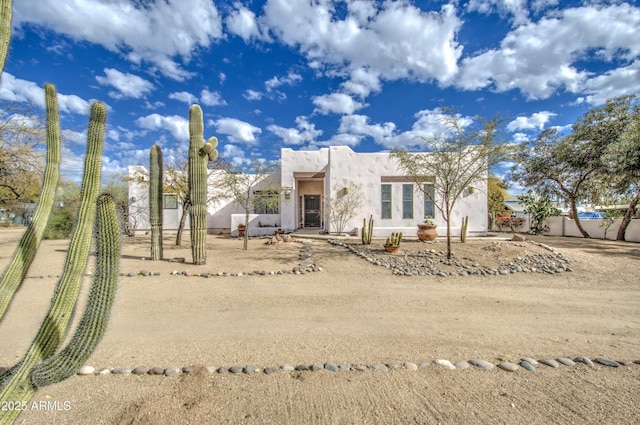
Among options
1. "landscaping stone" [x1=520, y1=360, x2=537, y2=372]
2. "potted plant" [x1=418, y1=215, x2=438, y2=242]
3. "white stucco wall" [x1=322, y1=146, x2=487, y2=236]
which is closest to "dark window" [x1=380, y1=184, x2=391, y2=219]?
"white stucco wall" [x1=322, y1=146, x2=487, y2=236]

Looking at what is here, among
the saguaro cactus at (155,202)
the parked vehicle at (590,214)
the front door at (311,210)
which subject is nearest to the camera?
the saguaro cactus at (155,202)

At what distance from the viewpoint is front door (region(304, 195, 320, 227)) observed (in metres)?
18.8

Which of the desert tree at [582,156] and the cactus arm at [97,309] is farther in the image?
the desert tree at [582,156]

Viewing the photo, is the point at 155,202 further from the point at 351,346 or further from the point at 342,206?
the point at 342,206

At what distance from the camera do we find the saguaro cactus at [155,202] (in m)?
9.07

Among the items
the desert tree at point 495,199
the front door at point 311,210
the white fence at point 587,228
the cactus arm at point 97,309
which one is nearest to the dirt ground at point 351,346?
the cactus arm at point 97,309

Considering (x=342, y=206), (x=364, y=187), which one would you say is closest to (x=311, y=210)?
(x=342, y=206)

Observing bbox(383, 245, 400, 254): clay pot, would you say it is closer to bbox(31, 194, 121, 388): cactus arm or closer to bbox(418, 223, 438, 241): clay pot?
bbox(418, 223, 438, 241): clay pot

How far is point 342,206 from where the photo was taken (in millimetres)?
15422

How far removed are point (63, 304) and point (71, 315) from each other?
0.10 metres

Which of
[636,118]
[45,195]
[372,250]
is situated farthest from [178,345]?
[636,118]

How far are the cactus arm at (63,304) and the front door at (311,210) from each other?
52.8 ft

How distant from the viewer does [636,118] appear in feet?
44.2

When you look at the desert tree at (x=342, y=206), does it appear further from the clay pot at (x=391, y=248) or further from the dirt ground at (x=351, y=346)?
the dirt ground at (x=351, y=346)
